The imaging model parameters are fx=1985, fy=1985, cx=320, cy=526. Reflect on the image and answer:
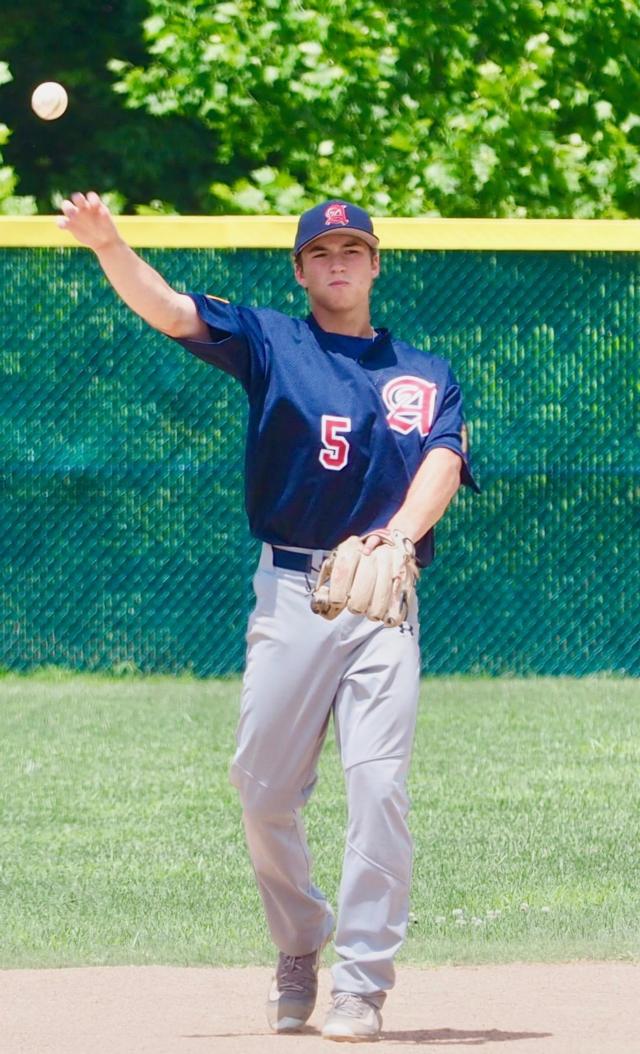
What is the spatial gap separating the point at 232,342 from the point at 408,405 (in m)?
0.41

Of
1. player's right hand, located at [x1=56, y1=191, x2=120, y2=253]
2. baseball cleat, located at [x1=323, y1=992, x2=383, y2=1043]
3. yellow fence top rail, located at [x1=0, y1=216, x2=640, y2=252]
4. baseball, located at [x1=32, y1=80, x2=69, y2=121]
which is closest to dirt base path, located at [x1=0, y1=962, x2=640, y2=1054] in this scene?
baseball cleat, located at [x1=323, y1=992, x2=383, y2=1043]

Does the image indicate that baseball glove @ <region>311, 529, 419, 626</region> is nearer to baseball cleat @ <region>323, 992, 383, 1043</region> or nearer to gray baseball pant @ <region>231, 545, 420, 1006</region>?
gray baseball pant @ <region>231, 545, 420, 1006</region>

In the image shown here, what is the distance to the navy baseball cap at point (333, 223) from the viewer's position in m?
4.45

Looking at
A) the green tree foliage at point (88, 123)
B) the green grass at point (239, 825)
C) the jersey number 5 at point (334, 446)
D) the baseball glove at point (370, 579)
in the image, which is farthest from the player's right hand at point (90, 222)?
the green tree foliage at point (88, 123)

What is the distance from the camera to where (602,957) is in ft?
16.3

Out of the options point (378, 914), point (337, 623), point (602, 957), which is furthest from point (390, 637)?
point (602, 957)

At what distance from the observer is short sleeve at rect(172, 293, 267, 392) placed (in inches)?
171

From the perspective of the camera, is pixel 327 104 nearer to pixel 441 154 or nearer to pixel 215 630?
pixel 441 154

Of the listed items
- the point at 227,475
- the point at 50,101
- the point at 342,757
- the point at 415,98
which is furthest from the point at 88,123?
the point at 342,757

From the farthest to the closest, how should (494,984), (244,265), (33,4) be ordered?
1. (33,4)
2. (244,265)
3. (494,984)

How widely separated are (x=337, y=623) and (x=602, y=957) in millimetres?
1294

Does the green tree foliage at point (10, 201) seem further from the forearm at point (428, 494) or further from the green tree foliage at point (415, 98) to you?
the forearm at point (428, 494)

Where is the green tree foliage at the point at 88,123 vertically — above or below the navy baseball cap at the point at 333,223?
above

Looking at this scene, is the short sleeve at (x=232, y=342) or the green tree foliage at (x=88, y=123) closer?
the short sleeve at (x=232, y=342)
